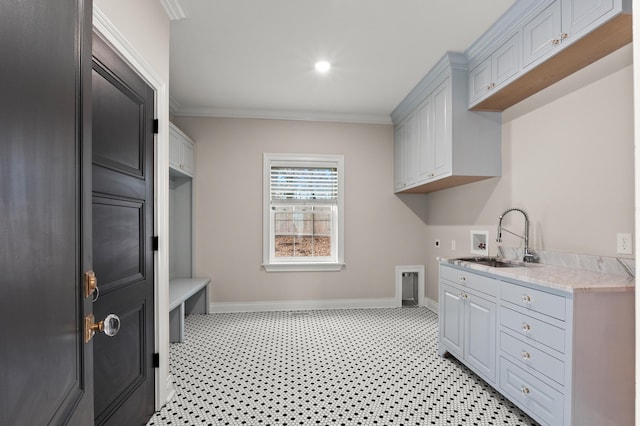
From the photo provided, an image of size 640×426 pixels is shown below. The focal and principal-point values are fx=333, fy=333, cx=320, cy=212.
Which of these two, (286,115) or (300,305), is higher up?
(286,115)

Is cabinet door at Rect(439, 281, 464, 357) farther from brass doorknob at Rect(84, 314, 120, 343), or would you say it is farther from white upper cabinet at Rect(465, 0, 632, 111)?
brass doorknob at Rect(84, 314, 120, 343)

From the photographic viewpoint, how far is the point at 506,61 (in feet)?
8.25

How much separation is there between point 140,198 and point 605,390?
2.67m

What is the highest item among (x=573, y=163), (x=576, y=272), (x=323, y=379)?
(x=573, y=163)

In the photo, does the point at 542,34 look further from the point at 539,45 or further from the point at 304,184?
the point at 304,184

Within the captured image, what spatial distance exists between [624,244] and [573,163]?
640 millimetres

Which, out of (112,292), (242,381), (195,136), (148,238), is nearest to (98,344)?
(112,292)

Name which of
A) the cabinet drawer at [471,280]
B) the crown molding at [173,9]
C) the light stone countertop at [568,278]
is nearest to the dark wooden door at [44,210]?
the crown molding at [173,9]

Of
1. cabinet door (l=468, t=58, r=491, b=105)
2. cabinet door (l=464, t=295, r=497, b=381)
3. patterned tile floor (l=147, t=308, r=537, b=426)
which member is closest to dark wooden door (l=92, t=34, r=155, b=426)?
patterned tile floor (l=147, t=308, r=537, b=426)

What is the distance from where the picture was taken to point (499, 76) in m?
2.60

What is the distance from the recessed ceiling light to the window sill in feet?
8.01

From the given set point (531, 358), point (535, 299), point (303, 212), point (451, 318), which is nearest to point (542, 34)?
point (535, 299)

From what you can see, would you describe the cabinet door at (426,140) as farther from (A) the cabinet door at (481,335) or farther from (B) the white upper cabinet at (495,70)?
(A) the cabinet door at (481,335)

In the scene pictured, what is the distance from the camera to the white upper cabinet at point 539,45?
6.00ft
